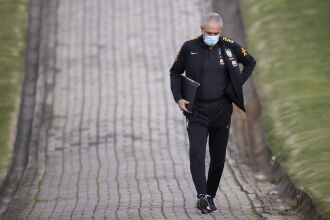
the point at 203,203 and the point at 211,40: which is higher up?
the point at 211,40

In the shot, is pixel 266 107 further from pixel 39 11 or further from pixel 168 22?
pixel 39 11

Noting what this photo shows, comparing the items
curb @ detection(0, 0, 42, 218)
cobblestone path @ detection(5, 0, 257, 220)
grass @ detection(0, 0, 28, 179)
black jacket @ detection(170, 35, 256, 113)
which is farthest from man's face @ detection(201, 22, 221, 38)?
grass @ detection(0, 0, 28, 179)

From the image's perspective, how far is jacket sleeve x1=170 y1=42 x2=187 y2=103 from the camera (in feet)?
26.5

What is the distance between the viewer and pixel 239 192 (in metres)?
9.85

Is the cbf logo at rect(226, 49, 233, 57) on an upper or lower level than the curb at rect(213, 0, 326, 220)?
upper

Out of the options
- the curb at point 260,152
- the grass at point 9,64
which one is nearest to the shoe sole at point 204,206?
the curb at point 260,152

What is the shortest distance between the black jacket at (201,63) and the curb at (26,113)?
3032mm

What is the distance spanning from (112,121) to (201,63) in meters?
6.23

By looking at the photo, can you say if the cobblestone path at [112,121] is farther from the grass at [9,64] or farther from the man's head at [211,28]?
the man's head at [211,28]

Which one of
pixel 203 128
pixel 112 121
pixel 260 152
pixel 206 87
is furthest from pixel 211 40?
pixel 112 121

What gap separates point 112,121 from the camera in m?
14.0

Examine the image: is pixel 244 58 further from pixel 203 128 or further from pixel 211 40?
pixel 203 128

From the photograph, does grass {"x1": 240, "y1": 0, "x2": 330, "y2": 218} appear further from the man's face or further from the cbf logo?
the man's face

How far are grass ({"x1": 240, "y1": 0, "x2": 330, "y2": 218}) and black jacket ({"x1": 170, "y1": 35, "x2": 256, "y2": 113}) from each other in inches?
56.2
